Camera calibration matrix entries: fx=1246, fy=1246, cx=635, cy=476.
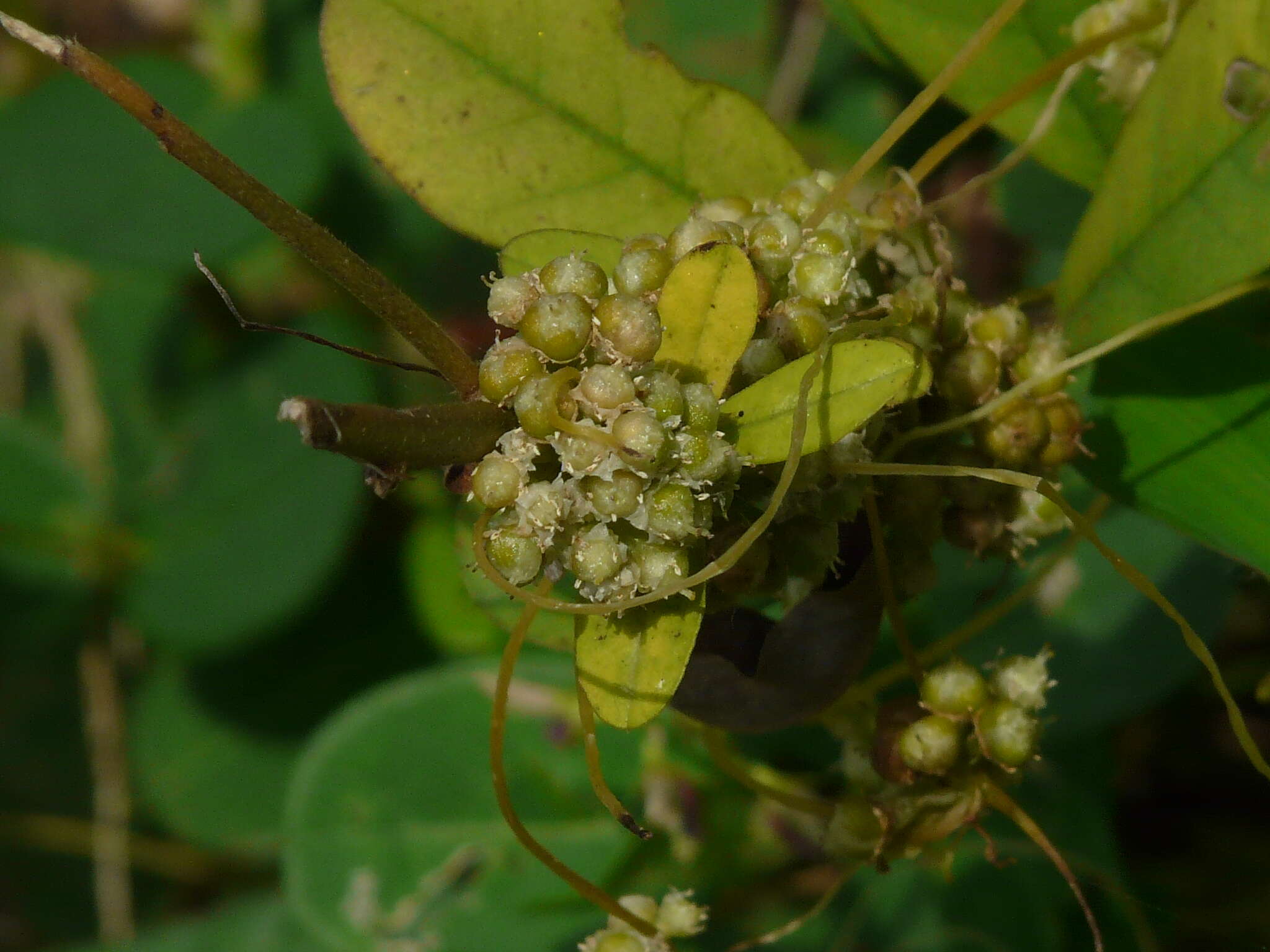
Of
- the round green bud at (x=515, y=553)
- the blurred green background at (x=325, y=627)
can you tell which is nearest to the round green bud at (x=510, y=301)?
the round green bud at (x=515, y=553)

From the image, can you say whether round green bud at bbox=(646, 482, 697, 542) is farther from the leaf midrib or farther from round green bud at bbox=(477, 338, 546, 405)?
the leaf midrib

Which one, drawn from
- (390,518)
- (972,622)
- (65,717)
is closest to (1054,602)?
(972,622)

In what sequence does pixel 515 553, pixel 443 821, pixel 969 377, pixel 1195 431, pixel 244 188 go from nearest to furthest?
pixel 244 188
pixel 515 553
pixel 969 377
pixel 1195 431
pixel 443 821

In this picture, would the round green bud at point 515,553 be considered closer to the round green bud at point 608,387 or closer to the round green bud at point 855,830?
the round green bud at point 608,387

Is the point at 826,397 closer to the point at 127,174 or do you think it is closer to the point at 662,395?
the point at 662,395

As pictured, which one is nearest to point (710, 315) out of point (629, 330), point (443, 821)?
point (629, 330)

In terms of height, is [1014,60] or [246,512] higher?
[246,512]

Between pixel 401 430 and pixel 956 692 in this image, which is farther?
pixel 956 692
